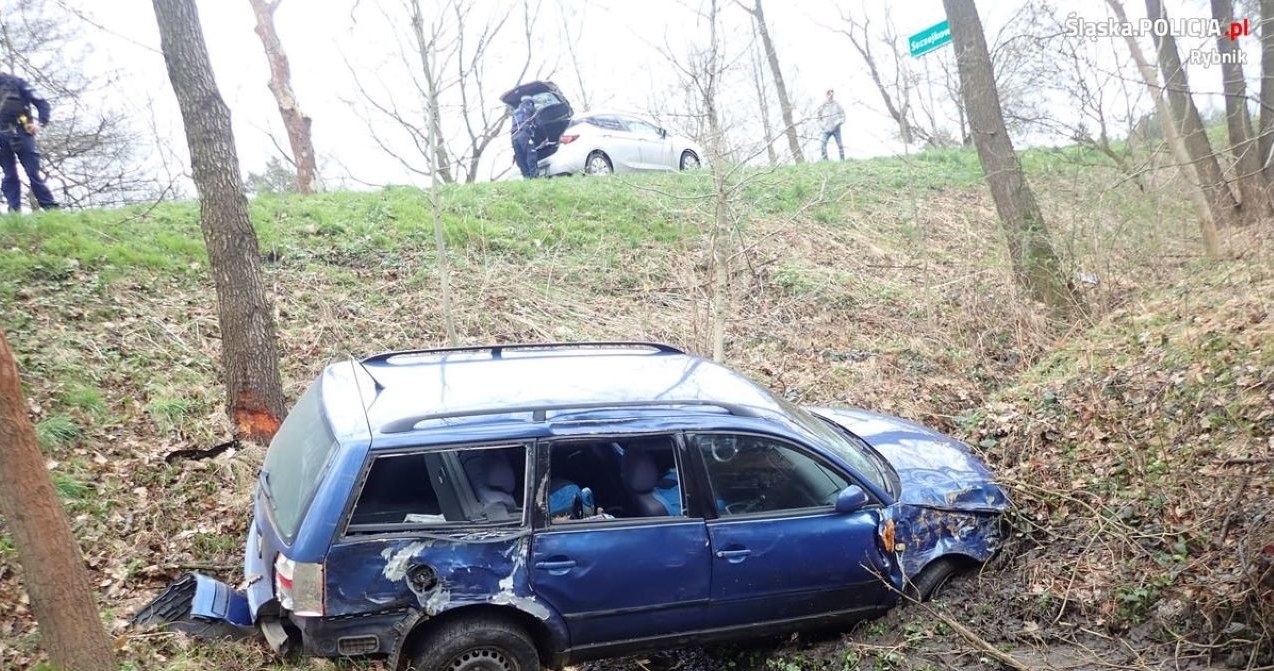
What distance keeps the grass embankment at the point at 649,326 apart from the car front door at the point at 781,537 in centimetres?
34

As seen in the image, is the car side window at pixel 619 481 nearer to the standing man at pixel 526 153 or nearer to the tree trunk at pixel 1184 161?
the tree trunk at pixel 1184 161

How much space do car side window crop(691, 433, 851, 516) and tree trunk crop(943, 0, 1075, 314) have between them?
6.08 m

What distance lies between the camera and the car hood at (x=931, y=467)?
4648 millimetres

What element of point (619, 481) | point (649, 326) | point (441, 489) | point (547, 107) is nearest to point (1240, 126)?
point (649, 326)

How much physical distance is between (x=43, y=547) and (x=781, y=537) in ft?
11.2

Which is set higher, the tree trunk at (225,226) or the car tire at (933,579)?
the tree trunk at (225,226)

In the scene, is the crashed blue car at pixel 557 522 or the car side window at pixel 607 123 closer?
the crashed blue car at pixel 557 522

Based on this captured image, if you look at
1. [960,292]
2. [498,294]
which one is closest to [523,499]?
[498,294]

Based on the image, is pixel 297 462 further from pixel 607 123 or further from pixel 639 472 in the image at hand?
pixel 607 123

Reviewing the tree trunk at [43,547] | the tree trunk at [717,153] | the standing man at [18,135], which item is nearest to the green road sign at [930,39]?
the tree trunk at [717,153]

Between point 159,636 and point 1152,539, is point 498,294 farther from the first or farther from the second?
point 1152,539

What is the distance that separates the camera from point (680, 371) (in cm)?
491

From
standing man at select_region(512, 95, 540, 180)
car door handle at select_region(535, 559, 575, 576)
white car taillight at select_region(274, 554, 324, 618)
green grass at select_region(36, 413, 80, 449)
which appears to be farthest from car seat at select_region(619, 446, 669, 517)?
standing man at select_region(512, 95, 540, 180)

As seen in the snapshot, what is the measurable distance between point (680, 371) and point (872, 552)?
4.92 ft
